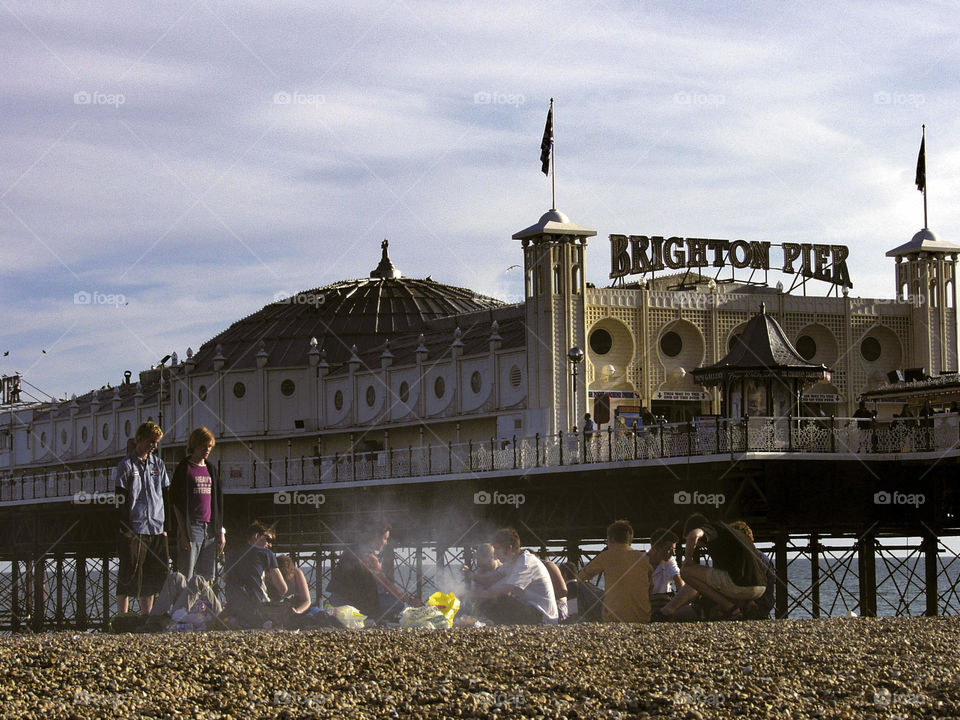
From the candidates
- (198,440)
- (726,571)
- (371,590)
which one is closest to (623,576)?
(726,571)

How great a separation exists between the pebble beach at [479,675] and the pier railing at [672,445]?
46.0 ft

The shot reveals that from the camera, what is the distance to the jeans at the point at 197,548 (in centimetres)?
1997

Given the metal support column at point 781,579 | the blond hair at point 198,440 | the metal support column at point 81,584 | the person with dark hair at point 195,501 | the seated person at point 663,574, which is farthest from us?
the metal support column at point 81,584

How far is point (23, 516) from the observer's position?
201 ft

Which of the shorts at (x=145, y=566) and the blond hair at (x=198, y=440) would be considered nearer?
the blond hair at (x=198, y=440)

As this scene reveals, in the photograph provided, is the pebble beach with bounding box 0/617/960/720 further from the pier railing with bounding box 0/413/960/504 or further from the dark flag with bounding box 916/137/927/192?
the dark flag with bounding box 916/137/927/192

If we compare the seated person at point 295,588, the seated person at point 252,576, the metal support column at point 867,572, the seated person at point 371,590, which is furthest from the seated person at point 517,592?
the metal support column at point 867,572

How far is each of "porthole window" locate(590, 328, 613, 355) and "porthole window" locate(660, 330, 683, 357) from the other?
1856 mm

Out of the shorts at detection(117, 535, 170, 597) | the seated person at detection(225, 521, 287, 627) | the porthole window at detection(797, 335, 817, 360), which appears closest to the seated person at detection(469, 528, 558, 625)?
the seated person at detection(225, 521, 287, 627)

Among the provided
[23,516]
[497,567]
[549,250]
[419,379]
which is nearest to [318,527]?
[419,379]

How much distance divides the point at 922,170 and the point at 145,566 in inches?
1480

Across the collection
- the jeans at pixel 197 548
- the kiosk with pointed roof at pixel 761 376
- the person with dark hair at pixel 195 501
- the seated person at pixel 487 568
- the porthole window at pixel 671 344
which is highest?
the porthole window at pixel 671 344

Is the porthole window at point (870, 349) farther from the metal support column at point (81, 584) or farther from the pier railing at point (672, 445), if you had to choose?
the metal support column at point (81, 584)

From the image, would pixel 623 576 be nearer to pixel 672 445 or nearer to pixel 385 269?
pixel 672 445
